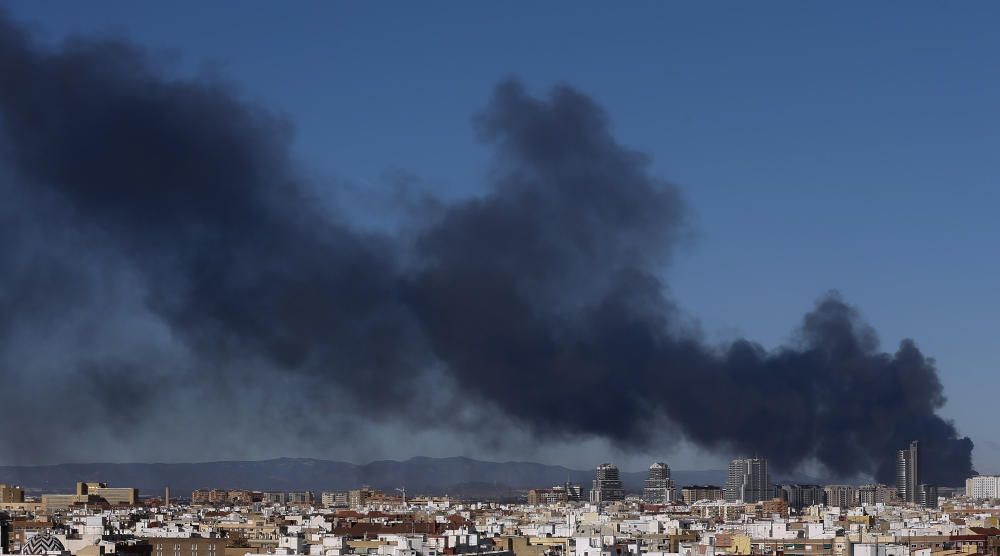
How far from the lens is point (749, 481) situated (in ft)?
584

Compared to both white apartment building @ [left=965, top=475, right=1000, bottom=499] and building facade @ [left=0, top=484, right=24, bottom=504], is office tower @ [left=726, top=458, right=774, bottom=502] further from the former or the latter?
building facade @ [left=0, top=484, right=24, bottom=504]

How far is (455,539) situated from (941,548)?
1970 centimetres

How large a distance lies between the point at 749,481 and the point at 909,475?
23343mm

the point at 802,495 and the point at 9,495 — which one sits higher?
the point at 802,495

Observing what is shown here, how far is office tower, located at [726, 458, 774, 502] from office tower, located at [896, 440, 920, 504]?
45.3 feet

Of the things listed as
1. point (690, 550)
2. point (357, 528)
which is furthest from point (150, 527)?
point (690, 550)

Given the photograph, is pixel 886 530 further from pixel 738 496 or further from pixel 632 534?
pixel 738 496

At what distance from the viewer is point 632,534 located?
86938 mm

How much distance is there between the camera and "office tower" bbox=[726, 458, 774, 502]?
17475cm

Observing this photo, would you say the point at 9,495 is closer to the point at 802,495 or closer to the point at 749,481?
the point at 749,481

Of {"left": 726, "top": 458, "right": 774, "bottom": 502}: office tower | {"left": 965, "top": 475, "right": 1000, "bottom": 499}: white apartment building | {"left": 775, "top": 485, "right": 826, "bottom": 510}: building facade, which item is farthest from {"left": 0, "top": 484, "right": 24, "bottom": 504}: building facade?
{"left": 965, "top": 475, "right": 1000, "bottom": 499}: white apartment building

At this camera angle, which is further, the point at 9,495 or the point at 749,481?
the point at 749,481

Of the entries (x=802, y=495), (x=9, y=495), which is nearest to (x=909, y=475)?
(x=802, y=495)

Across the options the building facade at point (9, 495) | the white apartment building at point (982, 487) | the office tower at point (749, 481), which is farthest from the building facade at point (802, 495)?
the building facade at point (9, 495)
